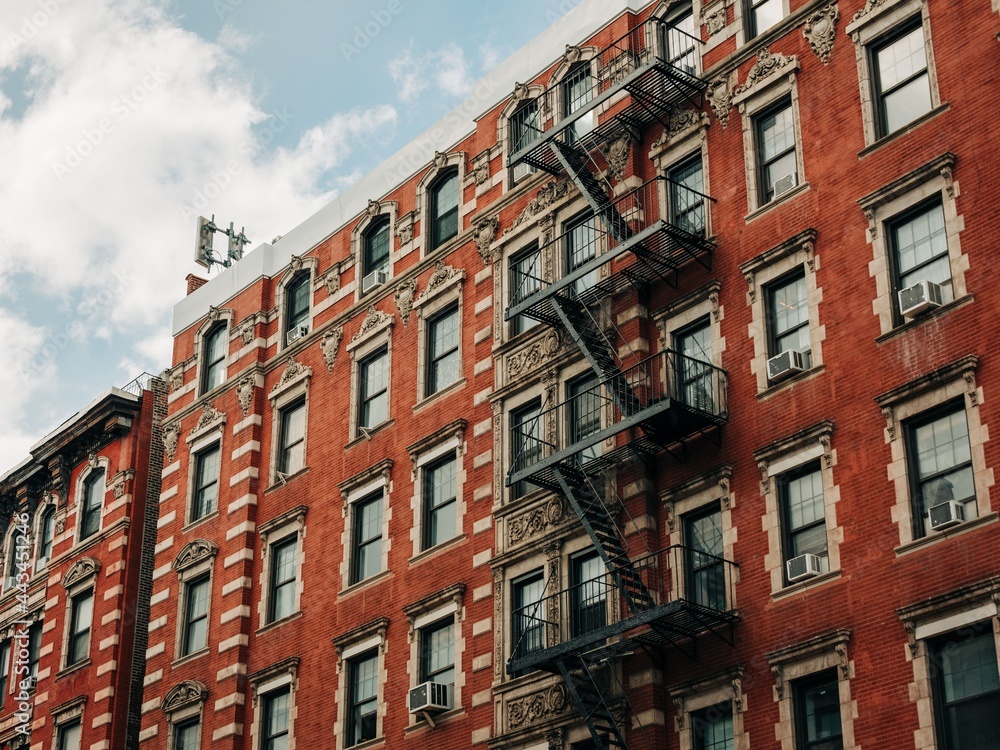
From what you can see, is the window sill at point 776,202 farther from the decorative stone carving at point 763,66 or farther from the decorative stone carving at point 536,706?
the decorative stone carving at point 536,706

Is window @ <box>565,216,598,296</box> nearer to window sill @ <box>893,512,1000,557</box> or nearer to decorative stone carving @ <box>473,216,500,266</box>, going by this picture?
decorative stone carving @ <box>473,216,500,266</box>

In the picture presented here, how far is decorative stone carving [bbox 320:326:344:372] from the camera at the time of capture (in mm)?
42969

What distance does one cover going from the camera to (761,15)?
34.3 m

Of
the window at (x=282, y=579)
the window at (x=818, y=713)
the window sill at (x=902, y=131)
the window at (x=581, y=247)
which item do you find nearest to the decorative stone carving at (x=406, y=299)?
the window at (x=581, y=247)

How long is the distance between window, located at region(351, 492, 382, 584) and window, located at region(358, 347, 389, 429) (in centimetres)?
203

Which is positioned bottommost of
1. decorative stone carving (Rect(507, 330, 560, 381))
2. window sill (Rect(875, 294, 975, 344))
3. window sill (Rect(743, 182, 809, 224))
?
window sill (Rect(875, 294, 975, 344))

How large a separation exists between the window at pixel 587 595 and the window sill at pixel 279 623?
9.70 metres

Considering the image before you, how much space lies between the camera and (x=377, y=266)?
4319cm

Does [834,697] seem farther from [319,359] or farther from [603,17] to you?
[319,359]

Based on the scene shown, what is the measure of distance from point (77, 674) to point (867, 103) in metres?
30.1

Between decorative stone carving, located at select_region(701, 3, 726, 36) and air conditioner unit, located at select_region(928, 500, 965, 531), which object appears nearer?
air conditioner unit, located at select_region(928, 500, 965, 531)

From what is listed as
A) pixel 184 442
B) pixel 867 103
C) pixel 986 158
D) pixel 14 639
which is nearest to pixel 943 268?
pixel 986 158

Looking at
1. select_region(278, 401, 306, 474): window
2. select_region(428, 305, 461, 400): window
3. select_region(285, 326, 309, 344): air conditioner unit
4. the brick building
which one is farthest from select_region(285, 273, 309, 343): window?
select_region(428, 305, 461, 400): window

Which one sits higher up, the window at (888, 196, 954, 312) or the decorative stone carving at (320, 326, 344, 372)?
the decorative stone carving at (320, 326, 344, 372)
